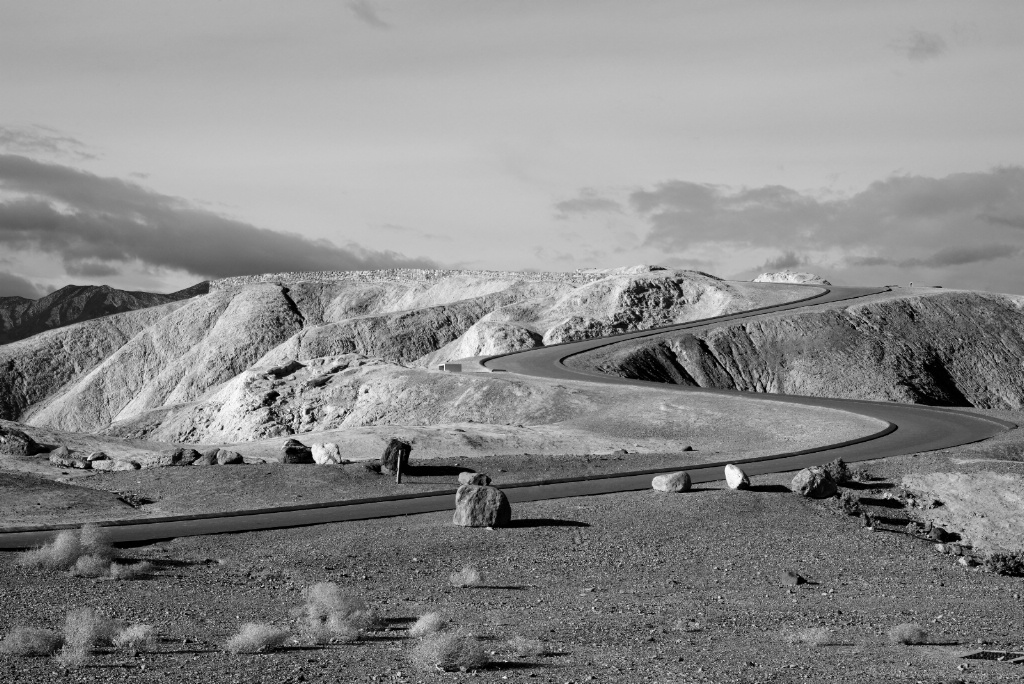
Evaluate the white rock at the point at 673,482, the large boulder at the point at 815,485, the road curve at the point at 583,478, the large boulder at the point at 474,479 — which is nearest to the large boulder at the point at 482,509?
the road curve at the point at 583,478

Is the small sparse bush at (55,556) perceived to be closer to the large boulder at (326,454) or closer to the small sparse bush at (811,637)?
the small sparse bush at (811,637)

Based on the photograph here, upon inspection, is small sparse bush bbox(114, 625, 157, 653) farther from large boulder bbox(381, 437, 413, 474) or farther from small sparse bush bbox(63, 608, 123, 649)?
large boulder bbox(381, 437, 413, 474)

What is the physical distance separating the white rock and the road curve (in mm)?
1360

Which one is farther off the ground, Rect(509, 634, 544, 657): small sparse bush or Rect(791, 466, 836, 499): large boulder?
Rect(791, 466, 836, 499): large boulder

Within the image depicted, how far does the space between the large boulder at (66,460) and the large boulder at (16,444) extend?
1011mm

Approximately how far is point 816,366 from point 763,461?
50.8 metres

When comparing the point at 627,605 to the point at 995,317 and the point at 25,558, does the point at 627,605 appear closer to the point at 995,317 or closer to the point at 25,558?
the point at 25,558

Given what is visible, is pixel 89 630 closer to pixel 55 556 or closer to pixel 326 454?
pixel 55 556

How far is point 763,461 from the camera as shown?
41.2 m

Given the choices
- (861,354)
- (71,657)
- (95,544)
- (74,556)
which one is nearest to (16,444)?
(95,544)

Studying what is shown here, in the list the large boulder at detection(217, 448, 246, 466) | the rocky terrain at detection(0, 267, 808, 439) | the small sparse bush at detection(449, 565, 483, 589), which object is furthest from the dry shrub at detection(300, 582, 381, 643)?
the rocky terrain at detection(0, 267, 808, 439)

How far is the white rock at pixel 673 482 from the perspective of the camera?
33688 millimetres

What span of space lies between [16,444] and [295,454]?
12391mm

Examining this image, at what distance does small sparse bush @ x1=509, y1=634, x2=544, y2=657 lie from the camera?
16.3 metres
